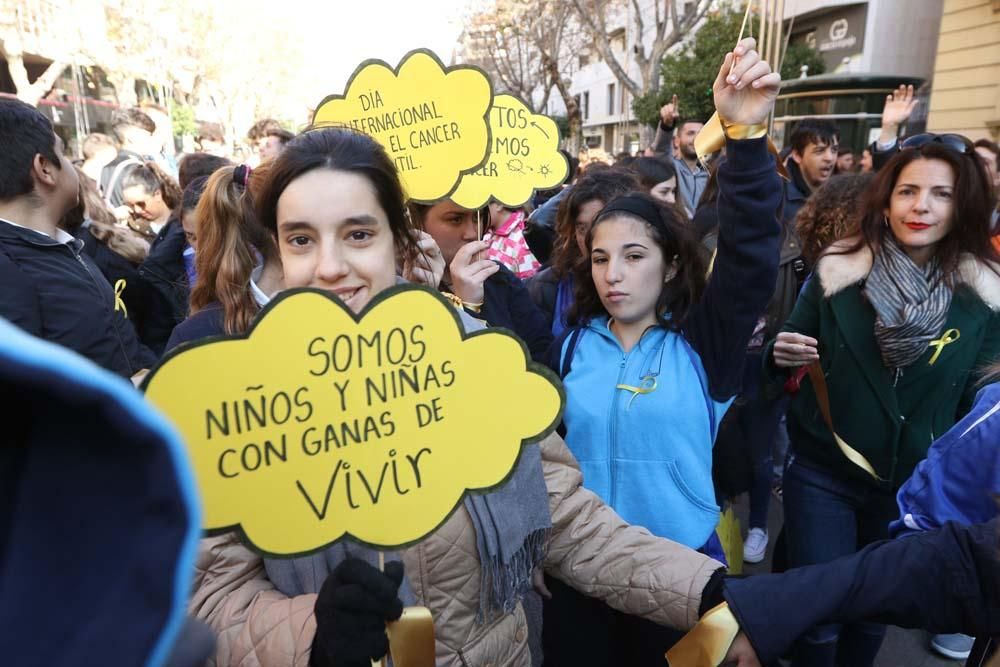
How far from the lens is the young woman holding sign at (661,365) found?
5.82 feet

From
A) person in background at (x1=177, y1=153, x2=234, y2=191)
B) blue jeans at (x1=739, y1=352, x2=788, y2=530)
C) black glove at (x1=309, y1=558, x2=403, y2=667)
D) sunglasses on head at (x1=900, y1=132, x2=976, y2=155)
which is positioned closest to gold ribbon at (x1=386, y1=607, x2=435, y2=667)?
black glove at (x1=309, y1=558, x2=403, y2=667)

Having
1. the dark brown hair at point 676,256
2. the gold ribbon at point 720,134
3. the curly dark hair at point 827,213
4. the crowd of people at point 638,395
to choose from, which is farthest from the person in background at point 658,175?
the gold ribbon at point 720,134

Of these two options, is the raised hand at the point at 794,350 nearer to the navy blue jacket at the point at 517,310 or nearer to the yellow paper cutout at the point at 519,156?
the navy blue jacket at the point at 517,310

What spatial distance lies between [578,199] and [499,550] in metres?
2.29

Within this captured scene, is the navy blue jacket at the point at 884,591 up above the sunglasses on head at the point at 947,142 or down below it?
below

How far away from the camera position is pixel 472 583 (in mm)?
1341

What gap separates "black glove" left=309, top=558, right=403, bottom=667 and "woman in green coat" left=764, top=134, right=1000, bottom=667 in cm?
177

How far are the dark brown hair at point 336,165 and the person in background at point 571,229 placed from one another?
1.60 metres

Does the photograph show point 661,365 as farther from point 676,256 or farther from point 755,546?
point 755,546

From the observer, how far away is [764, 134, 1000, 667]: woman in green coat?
221 cm

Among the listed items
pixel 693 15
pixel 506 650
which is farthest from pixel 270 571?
pixel 693 15

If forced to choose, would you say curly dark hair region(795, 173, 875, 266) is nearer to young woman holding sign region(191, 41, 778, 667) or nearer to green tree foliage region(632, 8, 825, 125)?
young woman holding sign region(191, 41, 778, 667)

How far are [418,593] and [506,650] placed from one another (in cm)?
29

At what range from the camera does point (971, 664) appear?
53.2 inches
